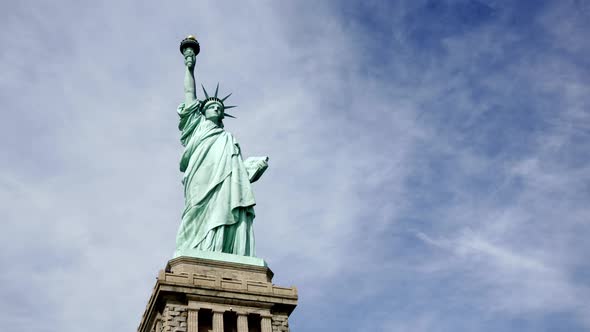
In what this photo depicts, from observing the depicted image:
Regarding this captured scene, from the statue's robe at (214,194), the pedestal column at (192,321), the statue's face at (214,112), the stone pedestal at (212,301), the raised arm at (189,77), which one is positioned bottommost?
the pedestal column at (192,321)

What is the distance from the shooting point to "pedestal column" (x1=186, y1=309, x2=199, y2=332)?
2415 cm

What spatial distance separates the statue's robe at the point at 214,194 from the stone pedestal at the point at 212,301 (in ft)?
4.36

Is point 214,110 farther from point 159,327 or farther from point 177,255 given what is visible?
point 159,327

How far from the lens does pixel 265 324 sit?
2522 cm

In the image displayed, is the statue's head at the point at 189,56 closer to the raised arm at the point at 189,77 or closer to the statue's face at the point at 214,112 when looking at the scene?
the raised arm at the point at 189,77

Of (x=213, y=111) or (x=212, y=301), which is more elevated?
(x=213, y=111)

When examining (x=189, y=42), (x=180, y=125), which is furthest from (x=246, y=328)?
(x=189, y=42)

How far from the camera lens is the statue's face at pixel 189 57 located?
1371 inches

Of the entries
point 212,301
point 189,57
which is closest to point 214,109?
point 189,57

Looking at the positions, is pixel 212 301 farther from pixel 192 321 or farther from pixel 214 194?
pixel 214 194

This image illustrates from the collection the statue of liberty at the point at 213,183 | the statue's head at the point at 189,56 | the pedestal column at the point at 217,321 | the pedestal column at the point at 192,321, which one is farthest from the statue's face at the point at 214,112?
the pedestal column at the point at 192,321

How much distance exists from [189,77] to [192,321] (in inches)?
531

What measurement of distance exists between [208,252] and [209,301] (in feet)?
8.53

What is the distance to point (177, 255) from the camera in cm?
2691
